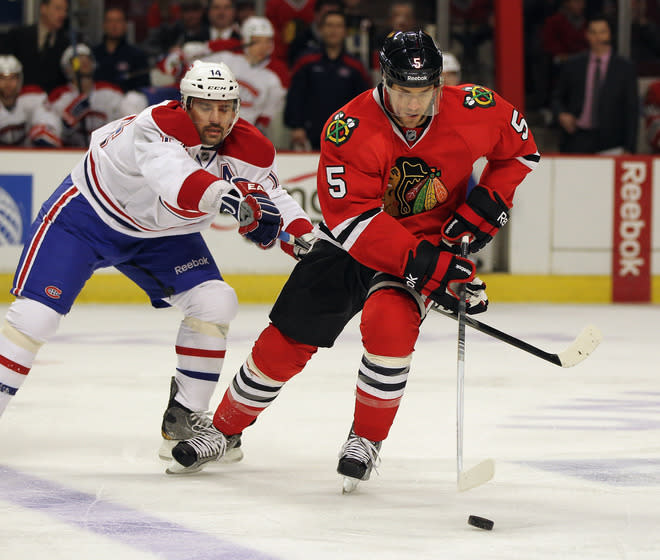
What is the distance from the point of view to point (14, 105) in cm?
748

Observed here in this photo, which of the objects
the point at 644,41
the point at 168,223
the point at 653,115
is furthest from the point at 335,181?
the point at 644,41

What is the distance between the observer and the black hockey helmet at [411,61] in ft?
9.36

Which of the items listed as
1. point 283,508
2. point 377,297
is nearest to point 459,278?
point 377,297

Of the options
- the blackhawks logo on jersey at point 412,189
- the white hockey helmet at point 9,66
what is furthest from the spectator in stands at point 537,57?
the blackhawks logo on jersey at point 412,189

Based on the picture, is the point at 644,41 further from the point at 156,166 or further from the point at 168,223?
the point at 156,166

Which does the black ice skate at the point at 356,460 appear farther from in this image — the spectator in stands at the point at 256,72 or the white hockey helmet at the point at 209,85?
the spectator in stands at the point at 256,72

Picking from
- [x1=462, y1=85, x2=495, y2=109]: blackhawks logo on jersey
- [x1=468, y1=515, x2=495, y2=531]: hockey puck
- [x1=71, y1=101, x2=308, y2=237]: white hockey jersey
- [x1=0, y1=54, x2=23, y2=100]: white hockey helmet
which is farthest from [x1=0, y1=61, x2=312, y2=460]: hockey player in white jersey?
[x1=0, y1=54, x2=23, y2=100]: white hockey helmet

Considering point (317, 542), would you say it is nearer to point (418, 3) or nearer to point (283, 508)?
point (283, 508)

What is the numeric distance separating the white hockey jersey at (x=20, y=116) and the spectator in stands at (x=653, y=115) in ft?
13.3

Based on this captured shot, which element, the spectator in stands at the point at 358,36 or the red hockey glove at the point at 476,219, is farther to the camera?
the spectator in stands at the point at 358,36

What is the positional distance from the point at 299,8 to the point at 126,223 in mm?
5126

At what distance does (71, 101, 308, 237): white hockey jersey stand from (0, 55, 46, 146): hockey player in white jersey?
4.18 metres

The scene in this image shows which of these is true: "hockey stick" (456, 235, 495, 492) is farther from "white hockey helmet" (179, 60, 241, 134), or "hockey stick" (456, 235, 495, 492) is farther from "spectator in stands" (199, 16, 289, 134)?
"spectator in stands" (199, 16, 289, 134)

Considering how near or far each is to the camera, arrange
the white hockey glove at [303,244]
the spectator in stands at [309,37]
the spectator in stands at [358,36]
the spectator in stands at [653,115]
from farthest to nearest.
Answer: the spectator in stands at [358,36]
the spectator in stands at [309,37]
the spectator in stands at [653,115]
the white hockey glove at [303,244]
